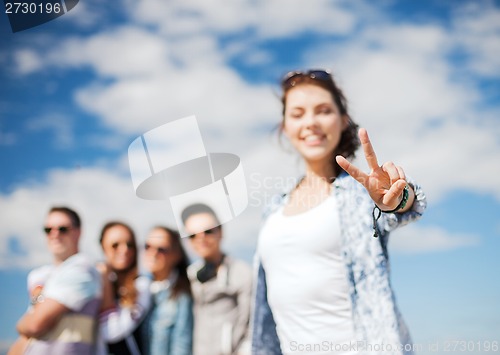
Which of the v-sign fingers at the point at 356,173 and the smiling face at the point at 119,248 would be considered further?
the smiling face at the point at 119,248

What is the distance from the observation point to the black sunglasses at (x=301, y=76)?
2572 millimetres

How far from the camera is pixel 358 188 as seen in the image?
2324 mm

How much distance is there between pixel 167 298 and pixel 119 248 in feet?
1.56

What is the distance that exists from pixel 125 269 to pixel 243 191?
99cm

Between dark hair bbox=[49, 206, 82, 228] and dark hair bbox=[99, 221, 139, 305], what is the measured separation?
26 cm

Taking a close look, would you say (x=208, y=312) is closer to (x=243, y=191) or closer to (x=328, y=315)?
(x=243, y=191)

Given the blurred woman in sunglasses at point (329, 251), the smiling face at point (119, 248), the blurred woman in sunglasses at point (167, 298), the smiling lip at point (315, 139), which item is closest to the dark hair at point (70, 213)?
the smiling face at point (119, 248)

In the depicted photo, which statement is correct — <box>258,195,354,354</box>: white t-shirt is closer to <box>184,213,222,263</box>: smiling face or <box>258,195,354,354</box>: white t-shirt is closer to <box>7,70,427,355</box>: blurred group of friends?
<box>7,70,427,355</box>: blurred group of friends

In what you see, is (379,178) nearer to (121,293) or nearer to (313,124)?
(313,124)

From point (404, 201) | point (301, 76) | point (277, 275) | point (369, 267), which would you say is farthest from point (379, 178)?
point (301, 76)

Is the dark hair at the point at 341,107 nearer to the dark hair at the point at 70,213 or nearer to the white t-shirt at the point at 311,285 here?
the white t-shirt at the point at 311,285

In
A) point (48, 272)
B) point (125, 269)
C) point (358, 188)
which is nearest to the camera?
point (358, 188)

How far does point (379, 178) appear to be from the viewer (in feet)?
6.35

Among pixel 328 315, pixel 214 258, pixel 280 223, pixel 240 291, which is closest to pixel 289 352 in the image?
pixel 328 315
